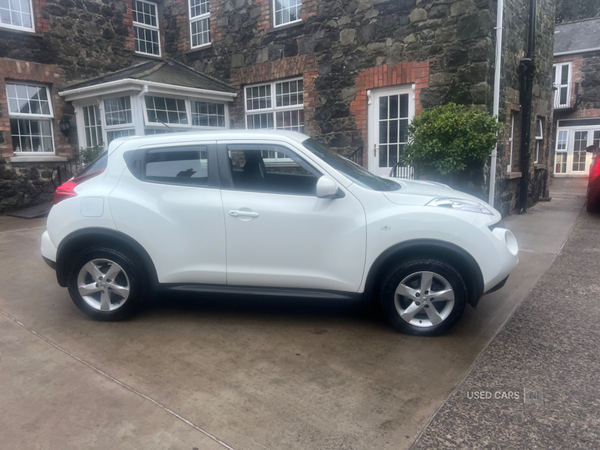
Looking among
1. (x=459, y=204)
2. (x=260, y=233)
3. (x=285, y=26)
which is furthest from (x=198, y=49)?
(x=459, y=204)

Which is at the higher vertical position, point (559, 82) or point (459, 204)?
point (559, 82)

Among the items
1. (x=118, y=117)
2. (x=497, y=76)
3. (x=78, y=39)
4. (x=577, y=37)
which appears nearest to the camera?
(x=497, y=76)

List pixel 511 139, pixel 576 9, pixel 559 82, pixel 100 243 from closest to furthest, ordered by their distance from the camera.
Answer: pixel 100 243, pixel 511 139, pixel 559 82, pixel 576 9

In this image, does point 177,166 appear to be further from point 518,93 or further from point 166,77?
point 518,93

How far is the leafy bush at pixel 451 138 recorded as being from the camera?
23.5 feet

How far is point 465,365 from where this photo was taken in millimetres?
3377

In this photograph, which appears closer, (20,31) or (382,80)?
(382,80)

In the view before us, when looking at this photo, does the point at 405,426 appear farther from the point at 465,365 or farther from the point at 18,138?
the point at 18,138

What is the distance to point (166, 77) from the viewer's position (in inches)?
433

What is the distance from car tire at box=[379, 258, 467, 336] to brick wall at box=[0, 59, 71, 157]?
1045 centimetres

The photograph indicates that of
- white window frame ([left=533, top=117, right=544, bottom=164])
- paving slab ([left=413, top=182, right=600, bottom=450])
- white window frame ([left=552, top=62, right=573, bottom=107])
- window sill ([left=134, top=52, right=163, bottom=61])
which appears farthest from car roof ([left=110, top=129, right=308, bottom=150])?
white window frame ([left=552, top=62, right=573, bottom=107])

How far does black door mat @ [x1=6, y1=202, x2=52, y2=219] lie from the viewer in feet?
33.0

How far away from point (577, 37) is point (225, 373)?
27.1 metres

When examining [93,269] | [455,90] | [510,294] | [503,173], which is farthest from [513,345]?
[503,173]
